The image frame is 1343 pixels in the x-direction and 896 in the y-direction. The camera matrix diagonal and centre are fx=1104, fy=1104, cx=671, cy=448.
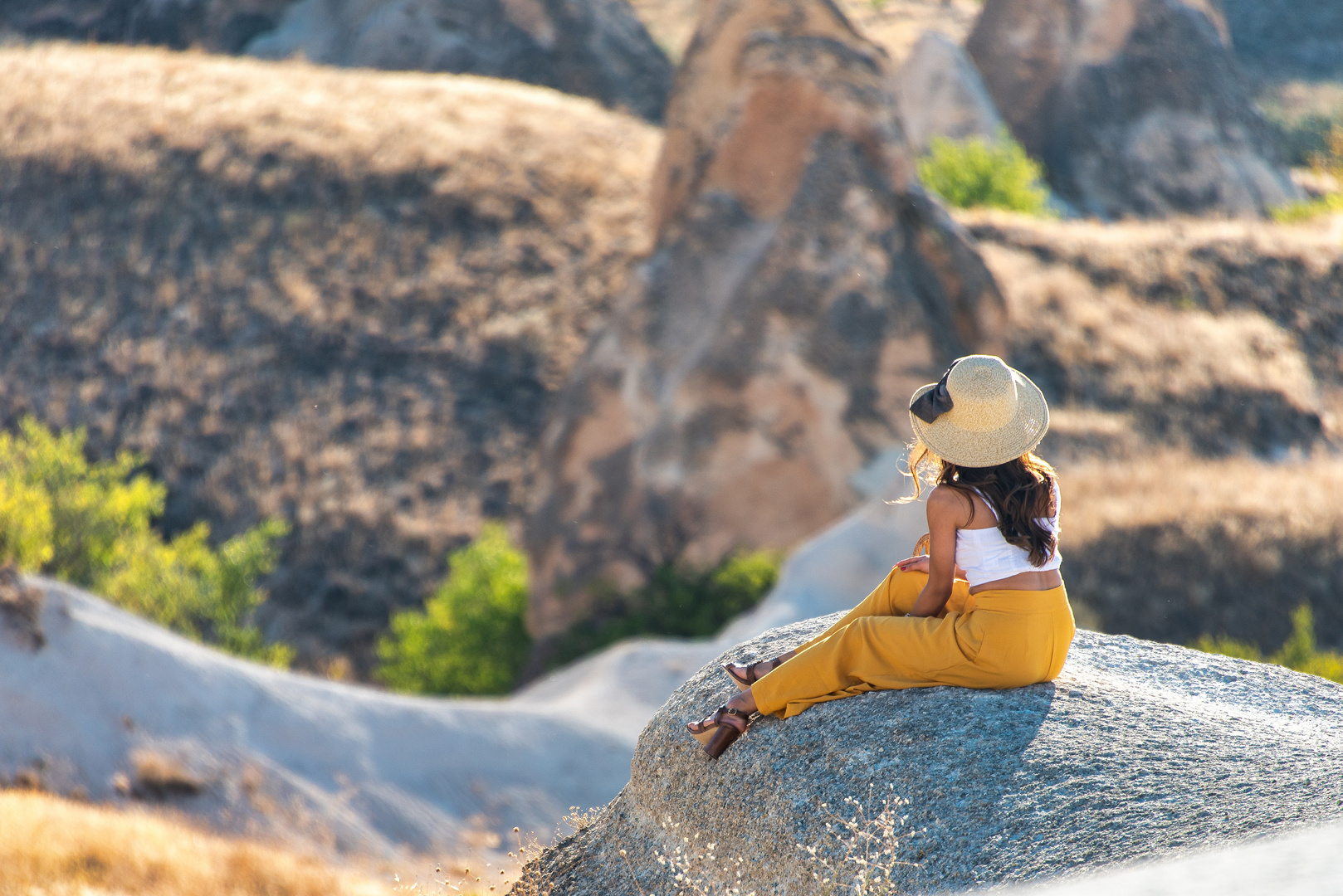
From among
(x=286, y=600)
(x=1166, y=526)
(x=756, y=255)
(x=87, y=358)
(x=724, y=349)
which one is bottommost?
(x=286, y=600)

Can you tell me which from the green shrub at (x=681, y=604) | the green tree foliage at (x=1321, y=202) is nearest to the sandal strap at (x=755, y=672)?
the green shrub at (x=681, y=604)

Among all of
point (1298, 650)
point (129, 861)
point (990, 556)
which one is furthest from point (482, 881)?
point (1298, 650)

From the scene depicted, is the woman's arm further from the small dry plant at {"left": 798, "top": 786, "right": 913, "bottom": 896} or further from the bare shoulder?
the small dry plant at {"left": 798, "top": 786, "right": 913, "bottom": 896}

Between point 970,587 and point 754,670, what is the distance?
74cm

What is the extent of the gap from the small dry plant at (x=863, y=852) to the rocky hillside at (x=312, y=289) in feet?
33.8

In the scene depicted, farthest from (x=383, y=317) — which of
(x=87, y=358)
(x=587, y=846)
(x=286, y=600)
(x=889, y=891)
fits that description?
(x=889, y=891)

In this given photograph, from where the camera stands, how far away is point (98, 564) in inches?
418

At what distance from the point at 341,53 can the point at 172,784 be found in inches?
1036

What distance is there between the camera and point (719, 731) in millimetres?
3482

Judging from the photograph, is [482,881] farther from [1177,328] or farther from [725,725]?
[1177,328]

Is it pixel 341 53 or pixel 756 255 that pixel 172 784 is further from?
pixel 341 53

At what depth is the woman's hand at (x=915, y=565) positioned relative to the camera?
362 centimetres

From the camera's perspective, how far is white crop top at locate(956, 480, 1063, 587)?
3.41 metres

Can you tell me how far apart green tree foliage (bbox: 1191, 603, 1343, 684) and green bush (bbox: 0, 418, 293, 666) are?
27.0ft
